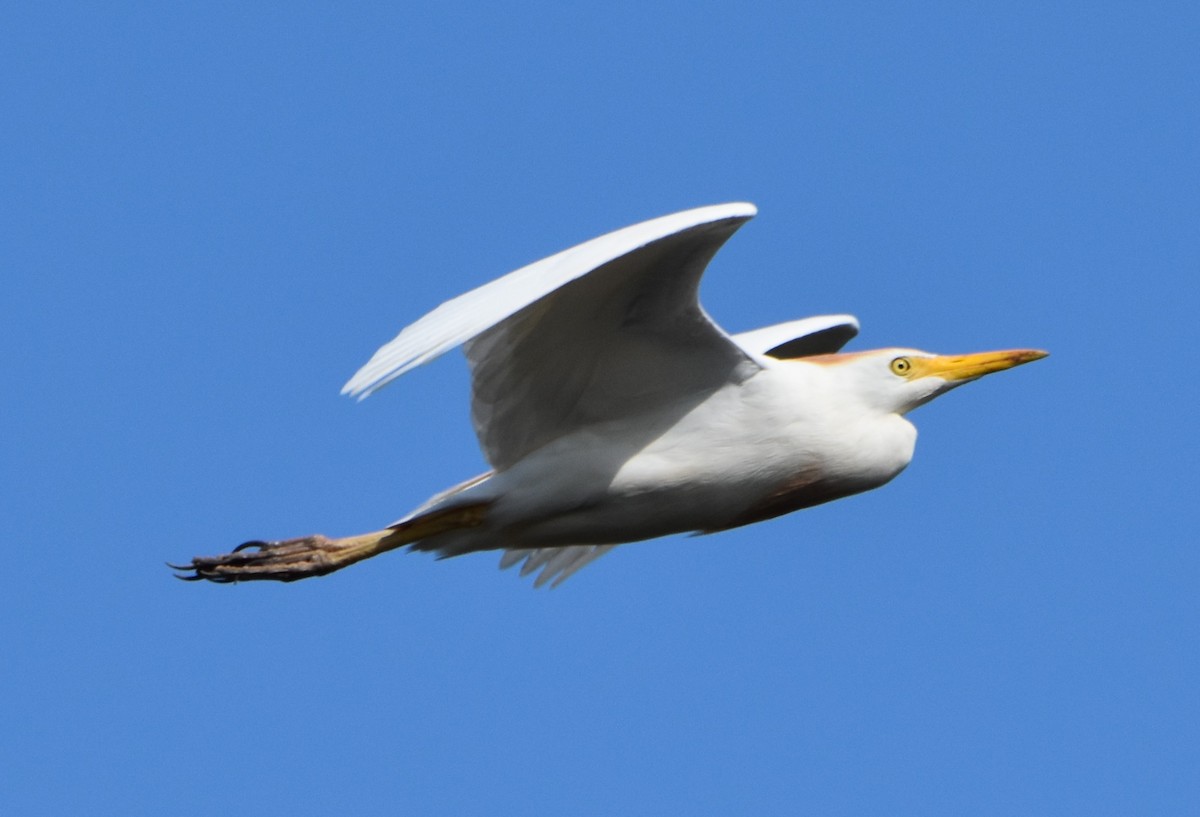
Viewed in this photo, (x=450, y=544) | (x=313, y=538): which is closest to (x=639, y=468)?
Result: (x=450, y=544)

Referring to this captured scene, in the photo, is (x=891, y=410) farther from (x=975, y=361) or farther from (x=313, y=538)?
(x=313, y=538)

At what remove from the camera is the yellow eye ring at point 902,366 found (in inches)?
521

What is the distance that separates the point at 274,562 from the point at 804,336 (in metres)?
3.74

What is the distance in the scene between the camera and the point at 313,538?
12.8 m

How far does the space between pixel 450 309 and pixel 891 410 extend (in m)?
3.28

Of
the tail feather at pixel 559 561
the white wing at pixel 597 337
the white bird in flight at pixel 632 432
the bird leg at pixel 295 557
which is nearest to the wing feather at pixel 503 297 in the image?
the white wing at pixel 597 337

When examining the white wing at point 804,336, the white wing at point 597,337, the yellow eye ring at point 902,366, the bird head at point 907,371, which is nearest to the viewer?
the white wing at point 597,337

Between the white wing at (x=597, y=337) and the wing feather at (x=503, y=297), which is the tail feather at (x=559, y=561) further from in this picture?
the wing feather at (x=503, y=297)

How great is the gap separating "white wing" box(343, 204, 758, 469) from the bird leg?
75cm

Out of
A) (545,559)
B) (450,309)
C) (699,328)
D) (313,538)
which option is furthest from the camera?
(545,559)

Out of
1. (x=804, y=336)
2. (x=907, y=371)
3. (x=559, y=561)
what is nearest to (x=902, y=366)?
(x=907, y=371)

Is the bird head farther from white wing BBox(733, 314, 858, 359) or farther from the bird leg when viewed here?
the bird leg

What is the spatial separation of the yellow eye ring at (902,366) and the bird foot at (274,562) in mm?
3275

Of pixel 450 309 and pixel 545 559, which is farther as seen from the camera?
pixel 545 559
